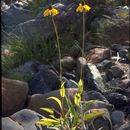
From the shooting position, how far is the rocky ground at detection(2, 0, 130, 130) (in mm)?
4773

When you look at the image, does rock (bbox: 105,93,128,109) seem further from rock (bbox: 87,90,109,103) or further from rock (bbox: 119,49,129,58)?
rock (bbox: 119,49,129,58)

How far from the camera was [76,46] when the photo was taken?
6.94 m

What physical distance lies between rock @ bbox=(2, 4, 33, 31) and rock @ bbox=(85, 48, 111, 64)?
220cm

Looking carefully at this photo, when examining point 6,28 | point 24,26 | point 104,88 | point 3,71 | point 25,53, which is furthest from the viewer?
point 6,28

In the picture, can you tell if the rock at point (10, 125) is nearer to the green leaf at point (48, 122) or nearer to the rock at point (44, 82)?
the green leaf at point (48, 122)

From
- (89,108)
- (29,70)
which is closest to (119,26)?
(29,70)

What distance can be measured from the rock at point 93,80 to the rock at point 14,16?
2.90 meters

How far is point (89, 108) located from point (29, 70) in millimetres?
1553

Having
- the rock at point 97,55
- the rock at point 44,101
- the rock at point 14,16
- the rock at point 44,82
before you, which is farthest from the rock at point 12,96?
the rock at point 14,16

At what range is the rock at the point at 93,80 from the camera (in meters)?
5.81

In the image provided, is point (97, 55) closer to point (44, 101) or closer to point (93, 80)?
point (93, 80)

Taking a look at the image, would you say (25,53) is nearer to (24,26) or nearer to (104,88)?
(24,26)

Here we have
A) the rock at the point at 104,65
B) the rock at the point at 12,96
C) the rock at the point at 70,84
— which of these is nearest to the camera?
the rock at the point at 12,96

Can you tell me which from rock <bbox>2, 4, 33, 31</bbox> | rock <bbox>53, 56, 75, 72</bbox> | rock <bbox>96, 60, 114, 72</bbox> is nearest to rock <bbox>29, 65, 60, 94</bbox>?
rock <bbox>53, 56, 75, 72</bbox>
